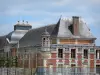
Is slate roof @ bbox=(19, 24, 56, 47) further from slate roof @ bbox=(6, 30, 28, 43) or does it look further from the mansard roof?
slate roof @ bbox=(6, 30, 28, 43)

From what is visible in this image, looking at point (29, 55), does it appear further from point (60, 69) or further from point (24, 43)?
point (60, 69)

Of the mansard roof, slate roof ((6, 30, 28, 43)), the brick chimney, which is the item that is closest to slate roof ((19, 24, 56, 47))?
the mansard roof

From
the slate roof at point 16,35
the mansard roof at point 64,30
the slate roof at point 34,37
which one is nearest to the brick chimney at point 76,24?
the mansard roof at point 64,30

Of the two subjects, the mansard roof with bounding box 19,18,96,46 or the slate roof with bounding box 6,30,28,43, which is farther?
the slate roof with bounding box 6,30,28,43

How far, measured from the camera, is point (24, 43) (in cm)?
7106

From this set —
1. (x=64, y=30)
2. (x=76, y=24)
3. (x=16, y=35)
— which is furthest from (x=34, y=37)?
(x=16, y=35)

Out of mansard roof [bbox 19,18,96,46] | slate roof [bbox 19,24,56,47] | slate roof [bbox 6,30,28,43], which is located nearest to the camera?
mansard roof [bbox 19,18,96,46]

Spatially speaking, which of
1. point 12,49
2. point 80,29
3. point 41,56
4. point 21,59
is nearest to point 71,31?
point 80,29

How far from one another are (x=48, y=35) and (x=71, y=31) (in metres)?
4.64

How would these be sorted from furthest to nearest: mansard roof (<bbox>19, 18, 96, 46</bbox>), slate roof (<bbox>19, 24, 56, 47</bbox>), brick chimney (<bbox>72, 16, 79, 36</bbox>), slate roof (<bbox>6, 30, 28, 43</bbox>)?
slate roof (<bbox>6, 30, 28, 43</bbox>) → slate roof (<bbox>19, 24, 56, 47</bbox>) → brick chimney (<bbox>72, 16, 79, 36</bbox>) → mansard roof (<bbox>19, 18, 96, 46</bbox>)

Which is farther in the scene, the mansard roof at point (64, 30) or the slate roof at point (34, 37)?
the slate roof at point (34, 37)

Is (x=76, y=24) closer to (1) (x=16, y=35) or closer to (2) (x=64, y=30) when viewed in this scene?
(2) (x=64, y=30)

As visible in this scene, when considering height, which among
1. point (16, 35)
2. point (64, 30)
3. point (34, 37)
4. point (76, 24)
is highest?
point (76, 24)

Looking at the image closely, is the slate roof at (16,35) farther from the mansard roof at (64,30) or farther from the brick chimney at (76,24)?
the brick chimney at (76,24)
